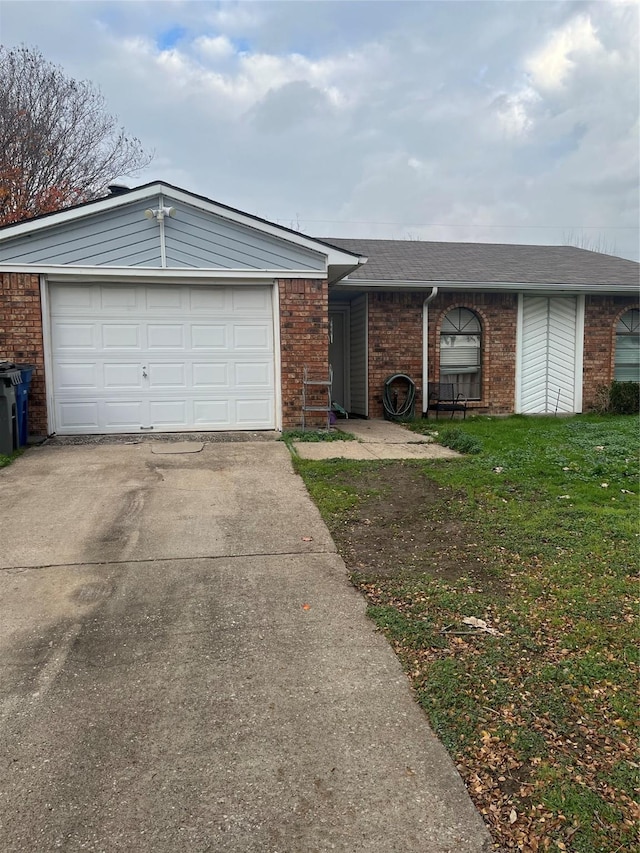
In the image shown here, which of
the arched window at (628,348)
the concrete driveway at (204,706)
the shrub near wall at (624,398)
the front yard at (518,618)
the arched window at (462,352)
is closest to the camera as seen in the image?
the concrete driveway at (204,706)

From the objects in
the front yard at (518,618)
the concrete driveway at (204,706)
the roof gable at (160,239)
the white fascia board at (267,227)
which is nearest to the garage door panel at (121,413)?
the roof gable at (160,239)

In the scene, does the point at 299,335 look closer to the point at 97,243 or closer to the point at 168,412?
the point at 168,412

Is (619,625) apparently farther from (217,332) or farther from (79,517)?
(217,332)

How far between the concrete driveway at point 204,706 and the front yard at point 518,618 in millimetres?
163

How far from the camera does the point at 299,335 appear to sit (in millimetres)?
8914

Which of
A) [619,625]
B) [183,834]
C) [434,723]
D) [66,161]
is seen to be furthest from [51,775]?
[66,161]

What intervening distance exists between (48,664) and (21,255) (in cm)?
705

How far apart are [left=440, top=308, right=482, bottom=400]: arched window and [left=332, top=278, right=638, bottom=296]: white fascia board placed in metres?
0.70

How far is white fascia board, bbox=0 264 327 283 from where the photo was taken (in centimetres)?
820

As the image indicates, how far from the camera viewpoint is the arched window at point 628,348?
42.3 ft

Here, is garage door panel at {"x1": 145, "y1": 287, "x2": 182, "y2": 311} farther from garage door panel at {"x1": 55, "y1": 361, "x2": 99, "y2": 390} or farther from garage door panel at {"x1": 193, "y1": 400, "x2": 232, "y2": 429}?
garage door panel at {"x1": 193, "y1": 400, "x2": 232, "y2": 429}

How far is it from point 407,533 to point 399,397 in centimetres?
744

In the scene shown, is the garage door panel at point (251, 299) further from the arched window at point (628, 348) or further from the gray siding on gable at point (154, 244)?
the arched window at point (628, 348)

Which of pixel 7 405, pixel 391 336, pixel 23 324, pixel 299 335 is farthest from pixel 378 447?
pixel 23 324
